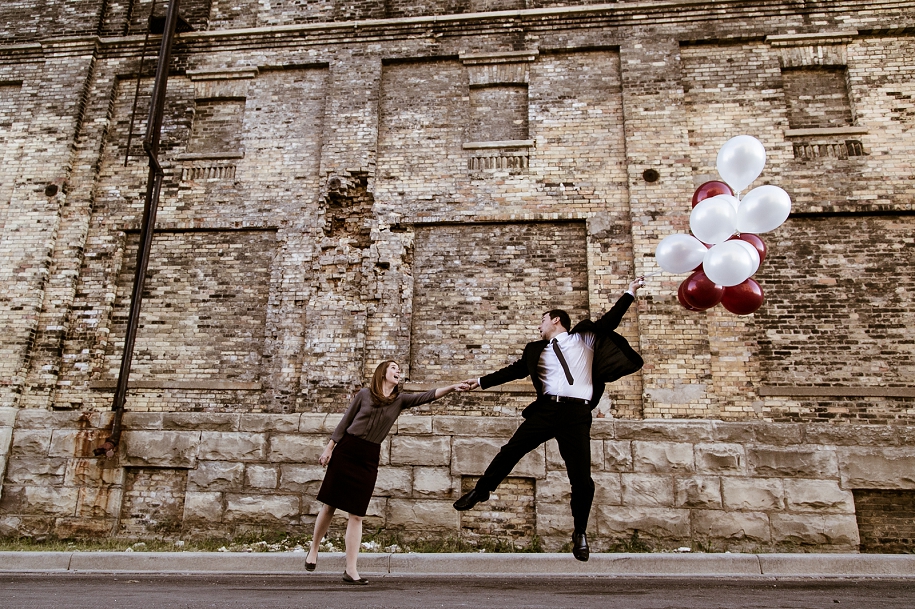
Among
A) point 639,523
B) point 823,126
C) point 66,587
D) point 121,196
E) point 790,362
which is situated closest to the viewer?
point 66,587

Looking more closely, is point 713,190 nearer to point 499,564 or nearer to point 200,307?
point 499,564

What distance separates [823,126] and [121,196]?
10825 millimetres

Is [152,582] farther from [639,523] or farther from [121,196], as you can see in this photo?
[121,196]

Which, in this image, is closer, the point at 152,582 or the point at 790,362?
the point at 152,582

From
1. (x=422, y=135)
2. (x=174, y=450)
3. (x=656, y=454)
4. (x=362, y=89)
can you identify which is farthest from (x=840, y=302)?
(x=174, y=450)

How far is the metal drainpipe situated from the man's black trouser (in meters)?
6.11

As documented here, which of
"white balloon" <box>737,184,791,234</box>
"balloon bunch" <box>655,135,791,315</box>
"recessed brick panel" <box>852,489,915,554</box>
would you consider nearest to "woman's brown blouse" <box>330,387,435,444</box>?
"balloon bunch" <box>655,135,791,315</box>

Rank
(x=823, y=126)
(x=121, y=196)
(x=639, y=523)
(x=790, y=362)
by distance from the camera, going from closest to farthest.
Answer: (x=639, y=523) → (x=790, y=362) → (x=823, y=126) → (x=121, y=196)

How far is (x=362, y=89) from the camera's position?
33.5ft

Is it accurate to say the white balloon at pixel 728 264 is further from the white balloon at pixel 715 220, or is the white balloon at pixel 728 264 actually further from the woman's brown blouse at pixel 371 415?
the woman's brown blouse at pixel 371 415

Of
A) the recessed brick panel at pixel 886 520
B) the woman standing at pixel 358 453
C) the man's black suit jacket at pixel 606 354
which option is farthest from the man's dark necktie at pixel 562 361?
the recessed brick panel at pixel 886 520

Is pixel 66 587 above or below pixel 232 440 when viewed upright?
below

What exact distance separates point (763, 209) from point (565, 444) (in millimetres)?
2742

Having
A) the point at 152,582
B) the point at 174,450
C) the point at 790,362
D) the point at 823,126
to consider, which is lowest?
the point at 152,582
